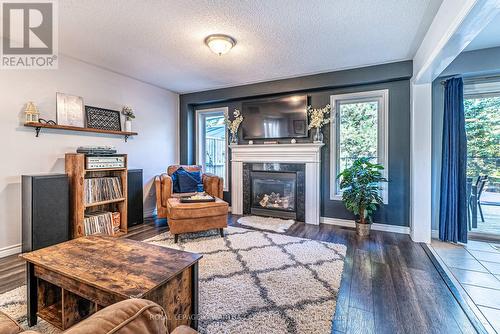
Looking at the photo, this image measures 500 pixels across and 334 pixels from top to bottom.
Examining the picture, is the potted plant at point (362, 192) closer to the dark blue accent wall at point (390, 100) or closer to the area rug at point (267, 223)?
the dark blue accent wall at point (390, 100)

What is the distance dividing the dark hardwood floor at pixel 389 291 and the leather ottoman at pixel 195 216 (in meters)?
0.60

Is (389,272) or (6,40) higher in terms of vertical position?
(6,40)

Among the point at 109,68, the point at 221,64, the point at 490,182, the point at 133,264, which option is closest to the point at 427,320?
the point at 133,264

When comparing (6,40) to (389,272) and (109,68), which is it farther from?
(389,272)

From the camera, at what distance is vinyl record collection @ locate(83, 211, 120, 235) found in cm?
292

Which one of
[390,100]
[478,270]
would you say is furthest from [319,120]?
[478,270]

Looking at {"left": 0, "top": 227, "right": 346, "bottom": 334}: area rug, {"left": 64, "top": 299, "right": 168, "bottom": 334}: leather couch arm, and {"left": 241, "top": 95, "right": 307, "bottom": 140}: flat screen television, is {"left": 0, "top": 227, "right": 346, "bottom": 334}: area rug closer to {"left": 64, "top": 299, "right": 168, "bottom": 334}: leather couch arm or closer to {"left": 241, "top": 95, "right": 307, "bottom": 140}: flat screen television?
{"left": 64, "top": 299, "right": 168, "bottom": 334}: leather couch arm

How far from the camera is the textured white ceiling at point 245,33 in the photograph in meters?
2.10

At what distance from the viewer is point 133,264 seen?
4.53 ft

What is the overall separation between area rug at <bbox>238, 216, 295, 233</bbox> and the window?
1199mm

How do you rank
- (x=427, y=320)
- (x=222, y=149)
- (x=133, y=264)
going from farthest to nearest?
1. (x=222, y=149)
2. (x=427, y=320)
3. (x=133, y=264)

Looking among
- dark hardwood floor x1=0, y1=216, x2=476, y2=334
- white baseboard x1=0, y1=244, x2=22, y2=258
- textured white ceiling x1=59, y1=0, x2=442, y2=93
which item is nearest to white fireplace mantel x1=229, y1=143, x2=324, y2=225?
dark hardwood floor x1=0, y1=216, x2=476, y2=334

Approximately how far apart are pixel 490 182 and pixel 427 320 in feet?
8.62

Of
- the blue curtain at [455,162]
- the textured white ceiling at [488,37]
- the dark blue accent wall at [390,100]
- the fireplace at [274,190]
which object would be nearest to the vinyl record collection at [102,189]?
the fireplace at [274,190]
